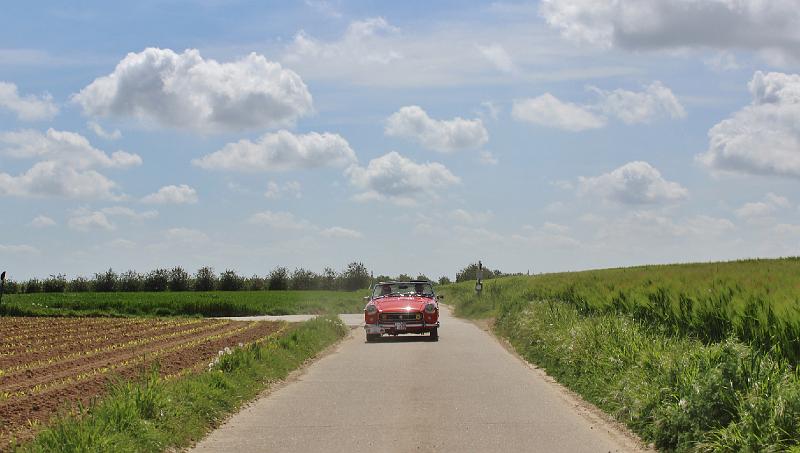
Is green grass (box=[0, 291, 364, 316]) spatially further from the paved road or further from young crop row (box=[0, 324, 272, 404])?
the paved road

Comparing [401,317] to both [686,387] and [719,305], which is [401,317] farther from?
[686,387]

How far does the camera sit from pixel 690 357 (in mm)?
11531

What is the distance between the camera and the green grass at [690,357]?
29.1 ft

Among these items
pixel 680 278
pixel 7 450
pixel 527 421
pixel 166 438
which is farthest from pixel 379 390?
pixel 680 278

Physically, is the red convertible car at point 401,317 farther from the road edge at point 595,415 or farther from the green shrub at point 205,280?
the green shrub at point 205,280

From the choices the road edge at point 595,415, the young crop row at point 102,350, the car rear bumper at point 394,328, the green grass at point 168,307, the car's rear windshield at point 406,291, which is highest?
the car's rear windshield at point 406,291

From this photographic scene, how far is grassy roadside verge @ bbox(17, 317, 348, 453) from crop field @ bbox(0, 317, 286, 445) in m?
1.21

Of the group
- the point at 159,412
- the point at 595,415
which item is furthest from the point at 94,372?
the point at 595,415

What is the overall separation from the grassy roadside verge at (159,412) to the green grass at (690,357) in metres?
5.35

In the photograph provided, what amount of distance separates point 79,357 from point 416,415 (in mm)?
14089

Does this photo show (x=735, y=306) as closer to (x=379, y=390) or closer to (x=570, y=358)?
(x=570, y=358)

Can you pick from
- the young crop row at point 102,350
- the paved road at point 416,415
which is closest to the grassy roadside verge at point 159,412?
the paved road at point 416,415

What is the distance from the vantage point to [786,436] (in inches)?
326

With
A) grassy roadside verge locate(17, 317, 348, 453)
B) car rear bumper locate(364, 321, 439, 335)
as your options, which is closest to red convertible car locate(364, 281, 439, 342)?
car rear bumper locate(364, 321, 439, 335)
